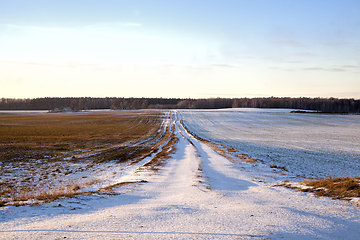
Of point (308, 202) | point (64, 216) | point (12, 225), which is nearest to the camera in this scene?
point (12, 225)

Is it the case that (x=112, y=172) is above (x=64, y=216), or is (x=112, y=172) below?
below

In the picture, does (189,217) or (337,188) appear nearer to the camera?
(189,217)

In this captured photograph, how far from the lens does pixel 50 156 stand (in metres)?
23.0

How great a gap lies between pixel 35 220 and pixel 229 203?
5.63m

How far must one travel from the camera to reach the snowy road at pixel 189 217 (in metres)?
5.89

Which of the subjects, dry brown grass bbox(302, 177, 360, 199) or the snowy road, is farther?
dry brown grass bbox(302, 177, 360, 199)

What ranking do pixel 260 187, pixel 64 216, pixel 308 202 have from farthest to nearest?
pixel 260 187 < pixel 308 202 < pixel 64 216

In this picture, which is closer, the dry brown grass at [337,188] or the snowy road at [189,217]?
the snowy road at [189,217]

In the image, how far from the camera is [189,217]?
7082 mm

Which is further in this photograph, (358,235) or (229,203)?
(229,203)

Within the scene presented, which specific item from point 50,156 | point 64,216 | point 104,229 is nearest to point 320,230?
point 104,229

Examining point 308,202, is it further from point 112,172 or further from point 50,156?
point 50,156

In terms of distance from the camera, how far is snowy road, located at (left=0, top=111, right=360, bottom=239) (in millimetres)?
5895

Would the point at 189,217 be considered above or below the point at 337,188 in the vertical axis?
below
